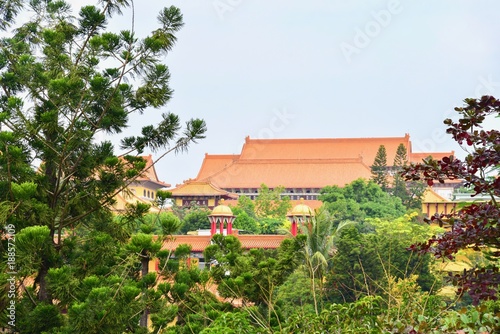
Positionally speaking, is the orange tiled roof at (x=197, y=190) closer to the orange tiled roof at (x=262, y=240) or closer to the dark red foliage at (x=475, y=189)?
the orange tiled roof at (x=262, y=240)

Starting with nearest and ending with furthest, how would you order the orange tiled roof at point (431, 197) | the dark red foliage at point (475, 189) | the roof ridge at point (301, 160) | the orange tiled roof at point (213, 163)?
the dark red foliage at point (475, 189) → the orange tiled roof at point (431, 197) → the roof ridge at point (301, 160) → the orange tiled roof at point (213, 163)

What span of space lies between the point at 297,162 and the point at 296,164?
0.80 feet

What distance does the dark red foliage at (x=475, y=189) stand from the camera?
2506mm

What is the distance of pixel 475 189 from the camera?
8.44 ft

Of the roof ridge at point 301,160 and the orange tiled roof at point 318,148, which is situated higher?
the orange tiled roof at point 318,148

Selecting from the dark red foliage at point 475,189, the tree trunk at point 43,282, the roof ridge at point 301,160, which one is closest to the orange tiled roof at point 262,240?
the tree trunk at point 43,282

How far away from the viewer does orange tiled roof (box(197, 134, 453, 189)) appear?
48.7m

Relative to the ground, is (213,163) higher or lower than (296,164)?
lower

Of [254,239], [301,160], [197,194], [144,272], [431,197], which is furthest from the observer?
[301,160]

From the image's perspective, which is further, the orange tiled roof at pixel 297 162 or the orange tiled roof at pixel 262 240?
the orange tiled roof at pixel 297 162

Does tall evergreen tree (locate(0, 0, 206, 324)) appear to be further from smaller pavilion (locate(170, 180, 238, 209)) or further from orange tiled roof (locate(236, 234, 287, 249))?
smaller pavilion (locate(170, 180, 238, 209))

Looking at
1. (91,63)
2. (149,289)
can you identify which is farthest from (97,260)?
(91,63)

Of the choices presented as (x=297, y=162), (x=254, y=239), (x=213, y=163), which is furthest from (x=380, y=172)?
(x=254, y=239)

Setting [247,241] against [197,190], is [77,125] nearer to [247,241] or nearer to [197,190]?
[247,241]
